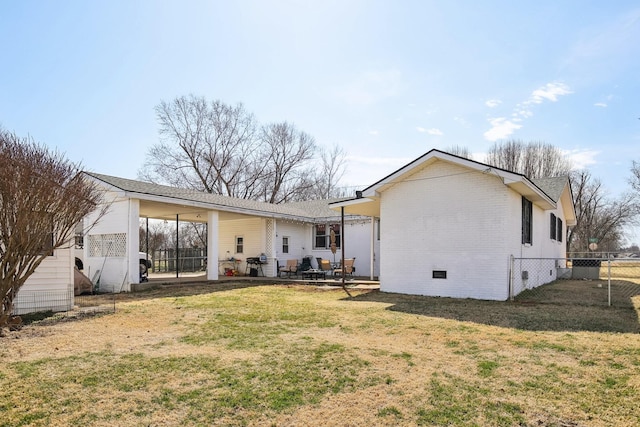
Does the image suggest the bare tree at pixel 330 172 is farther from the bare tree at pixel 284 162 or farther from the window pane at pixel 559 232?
the window pane at pixel 559 232

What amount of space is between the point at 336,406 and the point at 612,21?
11.0 metres

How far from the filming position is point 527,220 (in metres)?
13.3

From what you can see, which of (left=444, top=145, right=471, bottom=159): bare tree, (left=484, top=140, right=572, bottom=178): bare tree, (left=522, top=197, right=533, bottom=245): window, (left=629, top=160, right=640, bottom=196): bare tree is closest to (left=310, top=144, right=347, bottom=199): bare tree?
(left=444, top=145, right=471, bottom=159): bare tree

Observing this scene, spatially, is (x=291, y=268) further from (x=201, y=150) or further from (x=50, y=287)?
(x=201, y=150)

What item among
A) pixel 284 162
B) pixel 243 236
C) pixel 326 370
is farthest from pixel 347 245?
pixel 284 162

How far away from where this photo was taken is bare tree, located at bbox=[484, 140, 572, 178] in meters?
42.3

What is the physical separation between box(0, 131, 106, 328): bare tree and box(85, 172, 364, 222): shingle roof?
19.2 feet

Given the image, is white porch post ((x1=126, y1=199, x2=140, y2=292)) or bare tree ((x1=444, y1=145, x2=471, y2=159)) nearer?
white porch post ((x1=126, y1=199, x2=140, y2=292))

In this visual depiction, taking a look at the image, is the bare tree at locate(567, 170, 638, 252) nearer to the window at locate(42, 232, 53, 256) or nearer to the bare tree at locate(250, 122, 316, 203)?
the bare tree at locate(250, 122, 316, 203)

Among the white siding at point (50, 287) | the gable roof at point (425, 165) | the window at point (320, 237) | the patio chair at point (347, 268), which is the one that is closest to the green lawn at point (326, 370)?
the white siding at point (50, 287)

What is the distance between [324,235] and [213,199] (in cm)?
700

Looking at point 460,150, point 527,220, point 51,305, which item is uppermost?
point 460,150

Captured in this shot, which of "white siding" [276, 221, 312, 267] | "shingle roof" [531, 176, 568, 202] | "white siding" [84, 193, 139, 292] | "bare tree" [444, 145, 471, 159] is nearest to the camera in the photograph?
"white siding" [84, 193, 139, 292]

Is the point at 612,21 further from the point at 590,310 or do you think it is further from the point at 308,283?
the point at 308,283
